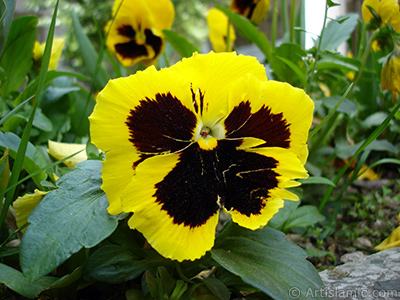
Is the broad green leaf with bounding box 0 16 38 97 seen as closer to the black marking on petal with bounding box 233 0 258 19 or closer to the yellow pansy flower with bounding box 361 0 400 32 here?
the black marking on petal with bounding box 233 0 258 19

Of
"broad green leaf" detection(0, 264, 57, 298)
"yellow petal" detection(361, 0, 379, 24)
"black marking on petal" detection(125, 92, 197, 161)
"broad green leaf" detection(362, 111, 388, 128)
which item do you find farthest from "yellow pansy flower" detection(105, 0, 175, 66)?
"broad green leaf" detection(0, 264, 57, 298)

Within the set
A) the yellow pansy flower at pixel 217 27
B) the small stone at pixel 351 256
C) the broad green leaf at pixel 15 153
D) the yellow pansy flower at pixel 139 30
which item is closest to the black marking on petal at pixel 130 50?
the yellow pansy flower at pixel 139 30

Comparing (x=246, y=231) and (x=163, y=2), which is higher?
(x=163, y=2)

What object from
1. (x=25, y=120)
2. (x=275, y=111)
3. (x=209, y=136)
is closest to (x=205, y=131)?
(x=209, y=136)

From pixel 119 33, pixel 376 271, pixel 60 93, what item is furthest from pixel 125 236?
pixel 119 33

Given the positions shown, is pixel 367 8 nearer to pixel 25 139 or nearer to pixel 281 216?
pixel 281 216

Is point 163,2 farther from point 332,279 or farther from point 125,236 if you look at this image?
point 332,279
